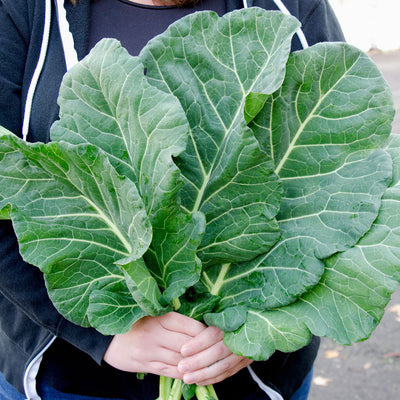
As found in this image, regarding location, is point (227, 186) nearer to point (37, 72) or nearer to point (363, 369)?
point (37, 72)

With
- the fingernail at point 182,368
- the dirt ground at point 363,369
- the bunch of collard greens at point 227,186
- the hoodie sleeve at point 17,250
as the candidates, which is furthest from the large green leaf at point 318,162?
the dirt ground at point 363,369

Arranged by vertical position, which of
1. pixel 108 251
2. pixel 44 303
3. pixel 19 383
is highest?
pixel 108 251

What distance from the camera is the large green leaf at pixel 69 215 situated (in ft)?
3.19

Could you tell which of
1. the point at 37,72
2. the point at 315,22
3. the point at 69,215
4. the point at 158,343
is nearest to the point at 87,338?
the point at 158,343

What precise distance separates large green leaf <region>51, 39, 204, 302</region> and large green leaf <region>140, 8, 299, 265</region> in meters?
0.08

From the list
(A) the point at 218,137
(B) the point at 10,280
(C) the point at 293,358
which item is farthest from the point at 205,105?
(C) the point at 293,358

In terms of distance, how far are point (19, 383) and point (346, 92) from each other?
109 cm

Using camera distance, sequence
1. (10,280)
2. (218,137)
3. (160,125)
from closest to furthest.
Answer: (160,125) → (218,137) → (10,280)

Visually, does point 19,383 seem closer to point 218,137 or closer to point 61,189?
point 61,189

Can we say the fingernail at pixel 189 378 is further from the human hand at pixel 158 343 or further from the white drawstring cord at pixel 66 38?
the white drawstring cord at pixel 66 38

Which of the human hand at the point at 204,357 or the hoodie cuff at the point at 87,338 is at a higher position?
the human hand at the point at 204,357

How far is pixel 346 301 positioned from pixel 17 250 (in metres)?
0.74

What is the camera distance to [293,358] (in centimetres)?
144

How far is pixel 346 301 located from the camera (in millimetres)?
1020
